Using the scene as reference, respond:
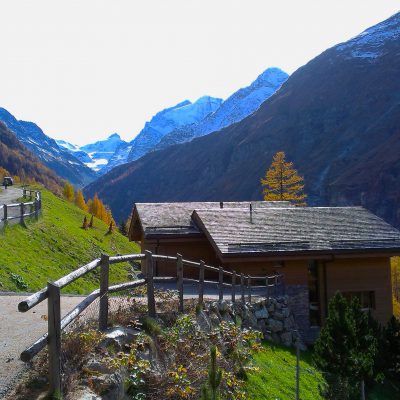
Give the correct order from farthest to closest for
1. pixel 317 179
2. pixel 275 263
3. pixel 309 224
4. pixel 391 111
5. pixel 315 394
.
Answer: pixel 391 111 < pixel 317 179 < pixel 309 224 < pixel 275 263 < pixel 315 394

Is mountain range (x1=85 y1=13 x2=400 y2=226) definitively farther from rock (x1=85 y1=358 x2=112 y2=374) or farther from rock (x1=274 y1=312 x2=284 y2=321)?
rock (x1=85 y1=358 x2=112 y2=374)

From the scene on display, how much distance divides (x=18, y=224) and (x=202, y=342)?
1865cm

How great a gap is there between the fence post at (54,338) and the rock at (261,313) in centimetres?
1104

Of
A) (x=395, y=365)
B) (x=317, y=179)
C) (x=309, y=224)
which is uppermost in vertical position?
(x=317, y=179)

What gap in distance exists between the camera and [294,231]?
22062mm

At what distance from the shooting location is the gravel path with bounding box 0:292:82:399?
6.23 m

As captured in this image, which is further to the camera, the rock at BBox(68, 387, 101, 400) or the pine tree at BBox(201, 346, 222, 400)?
the pine tree at BBox(201, 346, 222, 400)

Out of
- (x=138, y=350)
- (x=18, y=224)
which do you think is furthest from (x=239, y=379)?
(x=18, y=224)

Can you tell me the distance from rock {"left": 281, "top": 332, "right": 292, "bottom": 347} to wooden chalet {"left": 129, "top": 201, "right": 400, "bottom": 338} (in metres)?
2.07

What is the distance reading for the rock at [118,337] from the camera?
280 inches

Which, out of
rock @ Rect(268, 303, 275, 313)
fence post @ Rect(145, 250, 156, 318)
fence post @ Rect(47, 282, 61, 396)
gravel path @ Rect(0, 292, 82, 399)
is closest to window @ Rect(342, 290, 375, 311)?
rock @ Rect(268, 303, 275, 313)

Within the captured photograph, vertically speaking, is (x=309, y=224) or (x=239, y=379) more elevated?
(x=309, y=224)

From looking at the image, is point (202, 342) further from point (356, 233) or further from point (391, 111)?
point (391, 111)

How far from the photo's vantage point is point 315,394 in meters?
12.6
